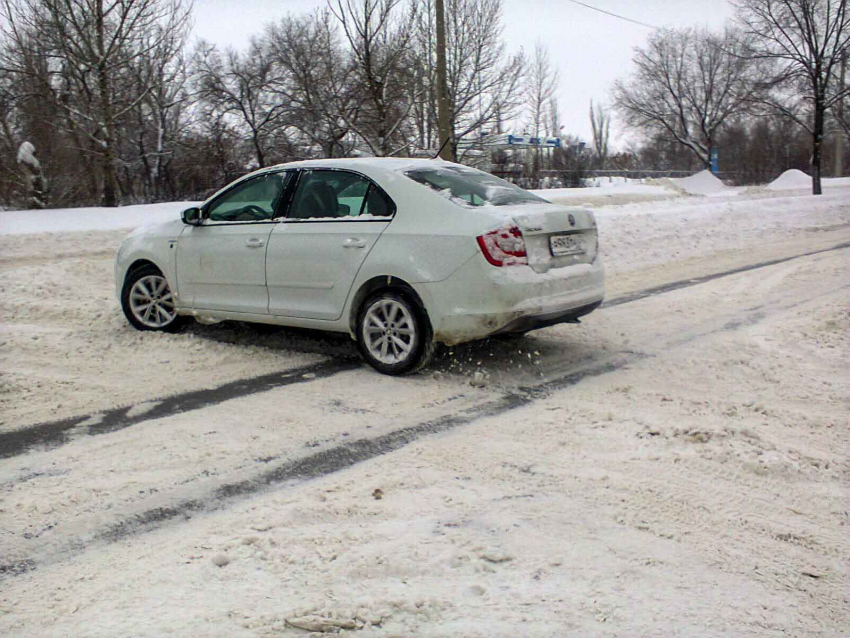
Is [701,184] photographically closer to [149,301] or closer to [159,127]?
[159,127]

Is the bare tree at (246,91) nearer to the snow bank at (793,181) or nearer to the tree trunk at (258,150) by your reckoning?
the tree trunk at (258,150)

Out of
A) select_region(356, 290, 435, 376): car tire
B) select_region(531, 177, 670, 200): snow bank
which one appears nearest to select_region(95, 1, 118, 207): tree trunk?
select_region(531, 177, 670, 200): snow bank

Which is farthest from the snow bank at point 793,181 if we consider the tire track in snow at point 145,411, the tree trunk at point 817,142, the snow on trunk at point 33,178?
the tire track in snow at point 145,411

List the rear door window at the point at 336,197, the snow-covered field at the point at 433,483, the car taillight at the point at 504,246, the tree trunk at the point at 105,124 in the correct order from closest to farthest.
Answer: the snow-covered field at the point at 433,483, the car taillight at the point at 504,246, the rear door window at the point at 336,197, the tree trunk at the point at 105,124

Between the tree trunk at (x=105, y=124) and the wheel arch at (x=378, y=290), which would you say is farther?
the tree trunk at (x=105, y=124)

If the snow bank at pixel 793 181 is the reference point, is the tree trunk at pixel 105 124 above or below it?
above

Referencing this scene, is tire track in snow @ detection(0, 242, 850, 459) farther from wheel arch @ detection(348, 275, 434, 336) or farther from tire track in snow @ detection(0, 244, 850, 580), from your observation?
wheel arch @ detection(348, 275, 434, 336)

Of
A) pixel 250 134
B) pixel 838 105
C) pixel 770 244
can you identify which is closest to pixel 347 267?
pixel 770 244

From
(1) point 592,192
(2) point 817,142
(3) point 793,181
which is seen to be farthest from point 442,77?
(3) point 793,181

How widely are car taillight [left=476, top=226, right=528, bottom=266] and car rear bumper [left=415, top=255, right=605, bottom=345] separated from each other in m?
0.05

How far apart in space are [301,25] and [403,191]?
37.7 meters

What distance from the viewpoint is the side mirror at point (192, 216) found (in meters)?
7.05

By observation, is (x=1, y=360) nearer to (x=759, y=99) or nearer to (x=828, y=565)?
(x=828, y=565)

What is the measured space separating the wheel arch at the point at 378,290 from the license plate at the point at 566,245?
1052 millimetres
